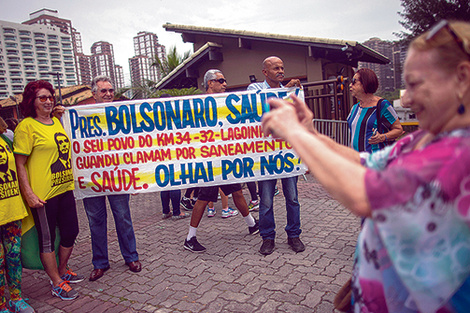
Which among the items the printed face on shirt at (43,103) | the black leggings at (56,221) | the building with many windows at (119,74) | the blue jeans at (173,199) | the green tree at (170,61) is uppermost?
the building with many windows at (119,74)

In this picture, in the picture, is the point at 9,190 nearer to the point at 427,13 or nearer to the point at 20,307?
the point at 20,307

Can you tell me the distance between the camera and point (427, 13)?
25.7 meters

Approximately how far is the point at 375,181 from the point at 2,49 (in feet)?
623

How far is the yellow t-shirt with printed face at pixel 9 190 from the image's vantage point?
3.03m

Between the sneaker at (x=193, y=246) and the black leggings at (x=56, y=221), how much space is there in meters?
1.37

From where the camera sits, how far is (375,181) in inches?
35.5

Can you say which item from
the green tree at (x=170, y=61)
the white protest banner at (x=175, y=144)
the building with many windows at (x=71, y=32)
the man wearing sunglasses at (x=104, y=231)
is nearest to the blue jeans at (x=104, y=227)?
the man wearing sunglasses at (x=104, y=231)

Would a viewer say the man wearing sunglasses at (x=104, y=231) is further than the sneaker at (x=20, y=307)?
Yes

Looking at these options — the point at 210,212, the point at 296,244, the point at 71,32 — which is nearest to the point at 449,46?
the point at 296,244

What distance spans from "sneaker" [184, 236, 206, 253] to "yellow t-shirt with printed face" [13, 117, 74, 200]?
1.64 metres

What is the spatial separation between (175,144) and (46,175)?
1.51 meters

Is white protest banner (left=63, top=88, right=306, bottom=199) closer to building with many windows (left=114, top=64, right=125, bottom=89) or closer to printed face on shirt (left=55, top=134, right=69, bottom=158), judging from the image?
printed face on shirt (left=55, top=134, right=69, bottom=158)

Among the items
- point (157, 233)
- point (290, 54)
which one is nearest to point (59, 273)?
point (157, 233)

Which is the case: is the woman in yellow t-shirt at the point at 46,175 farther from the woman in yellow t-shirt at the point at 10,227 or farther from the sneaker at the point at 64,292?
the woman in yellow t-shirt at the point at 10,227
